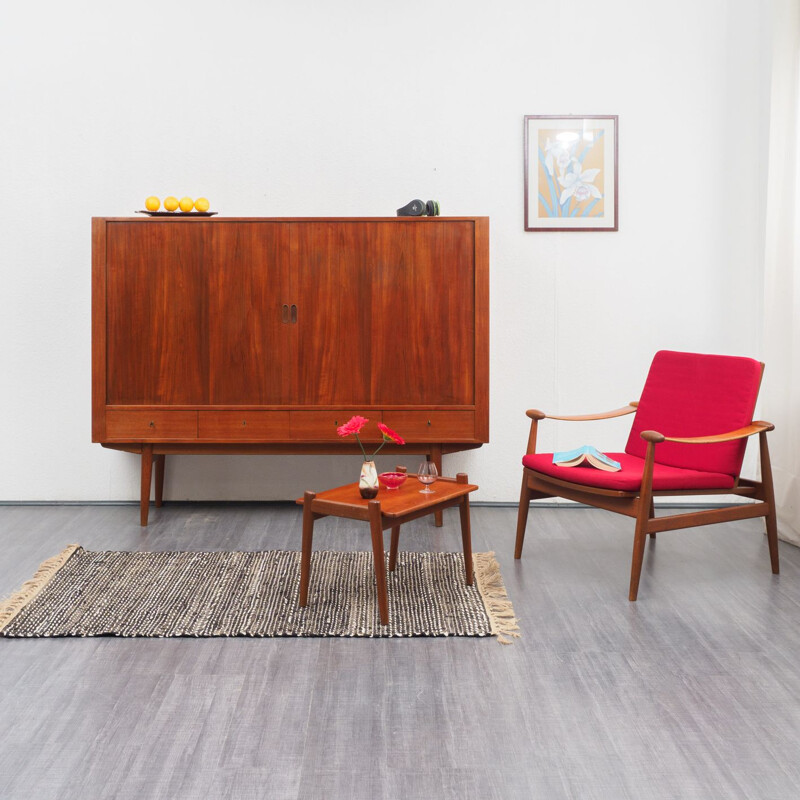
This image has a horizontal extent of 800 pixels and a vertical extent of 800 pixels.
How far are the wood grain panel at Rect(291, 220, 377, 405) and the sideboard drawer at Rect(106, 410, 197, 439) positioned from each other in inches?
22.0

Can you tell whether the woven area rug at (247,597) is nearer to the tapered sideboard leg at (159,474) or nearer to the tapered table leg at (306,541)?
the tapered table leg at (306,541)

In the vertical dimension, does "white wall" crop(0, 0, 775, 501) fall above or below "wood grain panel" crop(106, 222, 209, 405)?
above

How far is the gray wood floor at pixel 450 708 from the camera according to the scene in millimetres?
1730

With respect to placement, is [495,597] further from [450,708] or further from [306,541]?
[450,708]

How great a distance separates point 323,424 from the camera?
3973 millimetres

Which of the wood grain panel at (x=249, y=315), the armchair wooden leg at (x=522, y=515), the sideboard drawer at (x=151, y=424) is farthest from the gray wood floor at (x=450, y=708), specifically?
the wood grain panel at (x=249, y=315)

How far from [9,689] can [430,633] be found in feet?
3.96

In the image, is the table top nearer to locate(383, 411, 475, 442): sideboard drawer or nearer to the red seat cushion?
the red seat cushion

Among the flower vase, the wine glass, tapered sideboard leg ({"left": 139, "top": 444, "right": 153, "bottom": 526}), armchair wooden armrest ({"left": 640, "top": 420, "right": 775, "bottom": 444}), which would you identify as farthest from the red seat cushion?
tapered sideboard leg ({"left": 139, "top": 444, "right": 153, "bottom": 526})

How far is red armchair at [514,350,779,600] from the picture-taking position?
2947mm

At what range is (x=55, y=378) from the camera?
439cm

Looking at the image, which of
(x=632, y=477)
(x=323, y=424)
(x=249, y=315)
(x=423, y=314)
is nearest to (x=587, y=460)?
(x=632, y=477)

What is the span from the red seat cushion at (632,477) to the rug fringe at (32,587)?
194 cm

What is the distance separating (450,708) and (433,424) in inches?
80.3
